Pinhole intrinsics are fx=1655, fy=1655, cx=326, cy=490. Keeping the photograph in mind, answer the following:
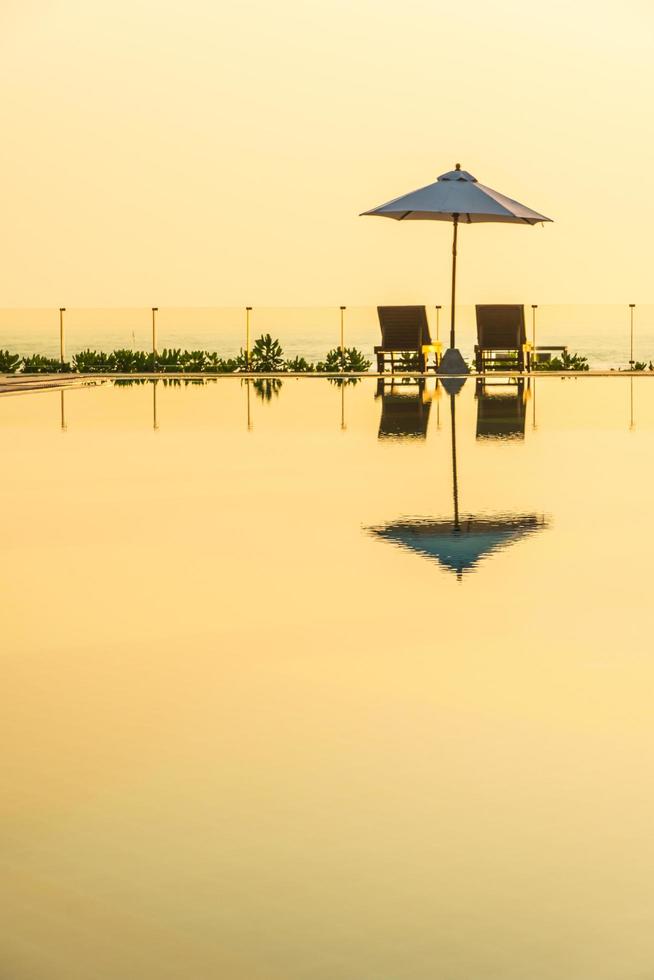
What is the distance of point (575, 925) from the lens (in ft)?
8.15

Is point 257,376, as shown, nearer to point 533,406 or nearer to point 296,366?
point 296,366

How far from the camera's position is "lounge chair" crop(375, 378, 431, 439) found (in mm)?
12523

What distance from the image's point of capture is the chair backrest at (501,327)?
872 inches

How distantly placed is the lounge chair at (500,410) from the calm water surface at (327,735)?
176 inches

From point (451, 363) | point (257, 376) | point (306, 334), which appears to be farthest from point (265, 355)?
point (306, 334)

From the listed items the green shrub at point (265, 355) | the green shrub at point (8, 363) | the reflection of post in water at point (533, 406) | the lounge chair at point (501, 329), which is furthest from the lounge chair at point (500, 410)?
the green shrub at point (8, 363)

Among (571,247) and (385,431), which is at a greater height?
(571,247)

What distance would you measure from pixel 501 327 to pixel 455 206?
224cm

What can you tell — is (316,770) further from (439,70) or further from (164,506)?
(439,70)

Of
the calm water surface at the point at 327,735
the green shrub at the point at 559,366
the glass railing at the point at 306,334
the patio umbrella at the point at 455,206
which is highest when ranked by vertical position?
the patio umbrella at the point at 455,206

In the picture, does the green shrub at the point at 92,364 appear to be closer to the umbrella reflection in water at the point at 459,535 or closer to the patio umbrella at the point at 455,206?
the patio umbrella at the point at 455,206

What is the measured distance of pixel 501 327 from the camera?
22391mm

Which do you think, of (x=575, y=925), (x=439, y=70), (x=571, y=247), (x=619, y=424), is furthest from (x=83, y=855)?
(x=571, y=247)

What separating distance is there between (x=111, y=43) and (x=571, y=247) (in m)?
9.98
